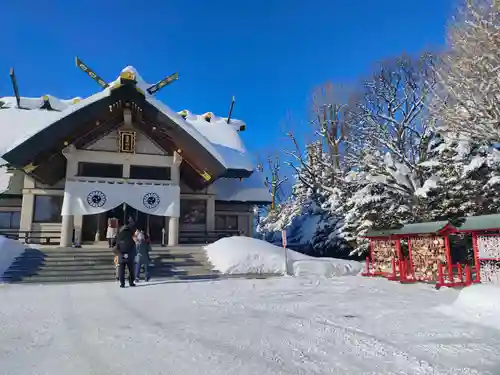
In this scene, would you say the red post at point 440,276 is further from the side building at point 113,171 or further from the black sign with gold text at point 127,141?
the black sign with gold text at point 127,141

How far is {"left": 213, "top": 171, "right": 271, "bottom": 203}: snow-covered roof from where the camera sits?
837 inches

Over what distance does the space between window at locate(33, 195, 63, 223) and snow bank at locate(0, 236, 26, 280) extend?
13.2ft

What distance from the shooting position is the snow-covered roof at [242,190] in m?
21.2

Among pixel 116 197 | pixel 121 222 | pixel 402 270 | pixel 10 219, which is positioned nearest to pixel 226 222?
pixel 121 222

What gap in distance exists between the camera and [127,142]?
17.8 m

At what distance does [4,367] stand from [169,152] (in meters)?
15.2

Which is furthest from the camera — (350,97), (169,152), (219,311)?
(350,97)

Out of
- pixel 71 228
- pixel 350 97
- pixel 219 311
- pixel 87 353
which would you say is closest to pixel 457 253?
pixel 350 97

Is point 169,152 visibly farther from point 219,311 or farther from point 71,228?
point 219,311

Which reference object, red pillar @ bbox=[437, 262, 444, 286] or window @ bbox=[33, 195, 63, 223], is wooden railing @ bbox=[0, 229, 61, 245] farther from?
red pillar @ bbox=[437, 262, 444, 286]

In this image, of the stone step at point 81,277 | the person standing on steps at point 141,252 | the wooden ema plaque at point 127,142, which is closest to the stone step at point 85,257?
the stone step at point 81,277

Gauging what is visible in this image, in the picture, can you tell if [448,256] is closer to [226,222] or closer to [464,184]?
[464,184]

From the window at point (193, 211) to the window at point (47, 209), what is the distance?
20.0 feet

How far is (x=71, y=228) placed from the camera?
16078 mm
